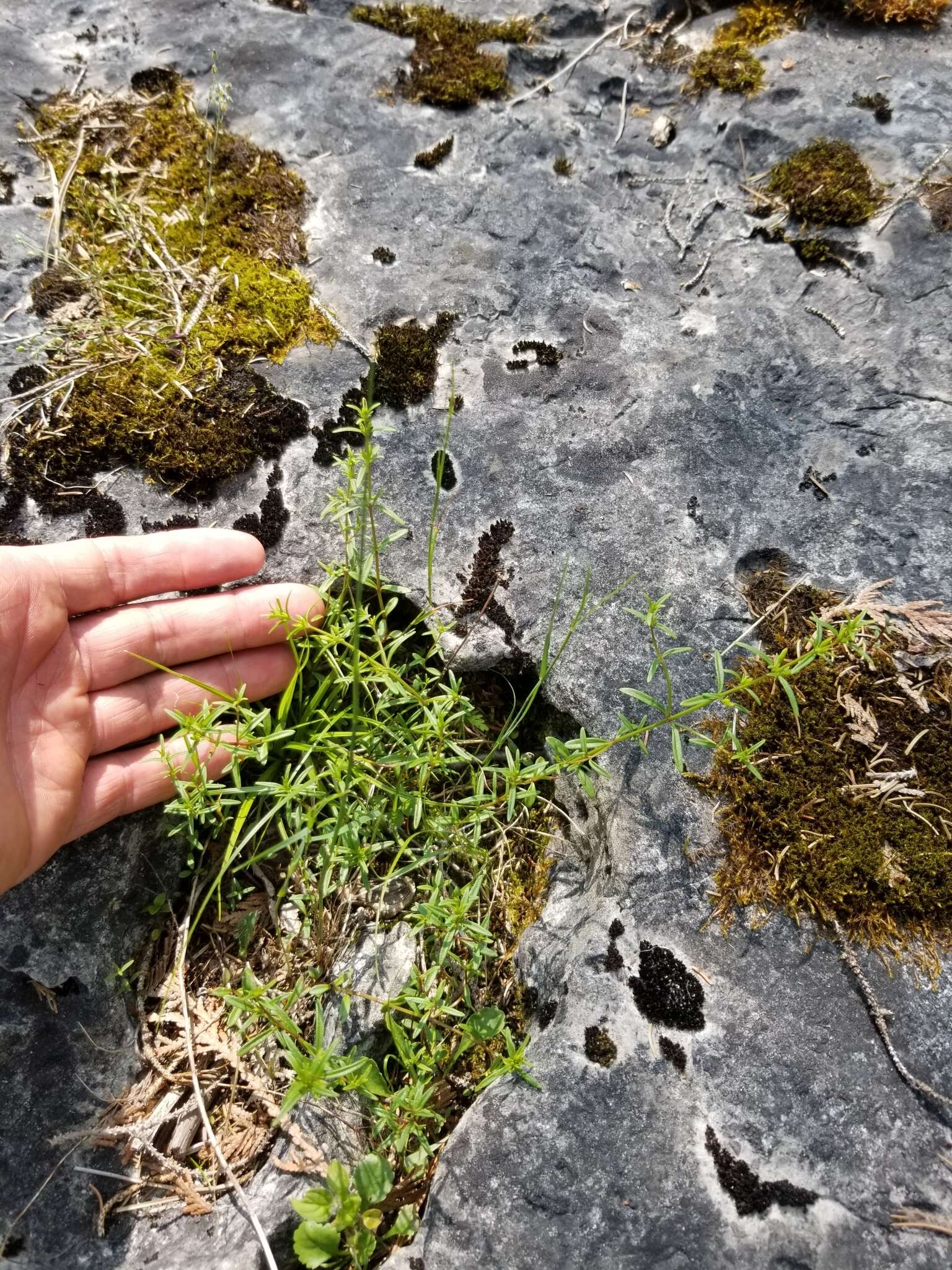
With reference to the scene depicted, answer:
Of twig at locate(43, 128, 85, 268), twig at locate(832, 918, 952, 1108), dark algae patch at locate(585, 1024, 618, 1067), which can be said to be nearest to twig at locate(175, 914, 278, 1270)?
dark algae patch at locate(585, 1024, 618, 1067)

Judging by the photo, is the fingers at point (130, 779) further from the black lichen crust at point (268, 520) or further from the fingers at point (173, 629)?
the black lichen crust at point (268, 520)

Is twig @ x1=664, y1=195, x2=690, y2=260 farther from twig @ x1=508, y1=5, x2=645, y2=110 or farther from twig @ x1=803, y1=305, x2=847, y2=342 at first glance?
twig @ x1=508, y1=5, x2=645, y2=110

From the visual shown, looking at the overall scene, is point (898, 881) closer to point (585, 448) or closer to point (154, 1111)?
point (585, 448)

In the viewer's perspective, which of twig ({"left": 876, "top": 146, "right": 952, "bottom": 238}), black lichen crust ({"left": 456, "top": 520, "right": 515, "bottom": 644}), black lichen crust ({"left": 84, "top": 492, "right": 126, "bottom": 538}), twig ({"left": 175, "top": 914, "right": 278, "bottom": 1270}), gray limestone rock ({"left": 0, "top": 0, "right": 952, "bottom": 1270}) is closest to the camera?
gray limestone rock ({"left": 0, "top": 0, "right": 952, "bottom": 1270})

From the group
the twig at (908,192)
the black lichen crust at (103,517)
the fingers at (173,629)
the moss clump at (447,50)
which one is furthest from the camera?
the moss clump at (447,50)

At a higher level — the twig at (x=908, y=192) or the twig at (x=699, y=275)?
the twig at (x=908, y=192)

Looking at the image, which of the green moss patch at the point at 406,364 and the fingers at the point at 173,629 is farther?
the green moss patch at the point at 406,364

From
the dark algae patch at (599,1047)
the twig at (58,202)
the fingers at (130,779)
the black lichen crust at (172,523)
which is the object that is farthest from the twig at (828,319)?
the twig at (58,202)
